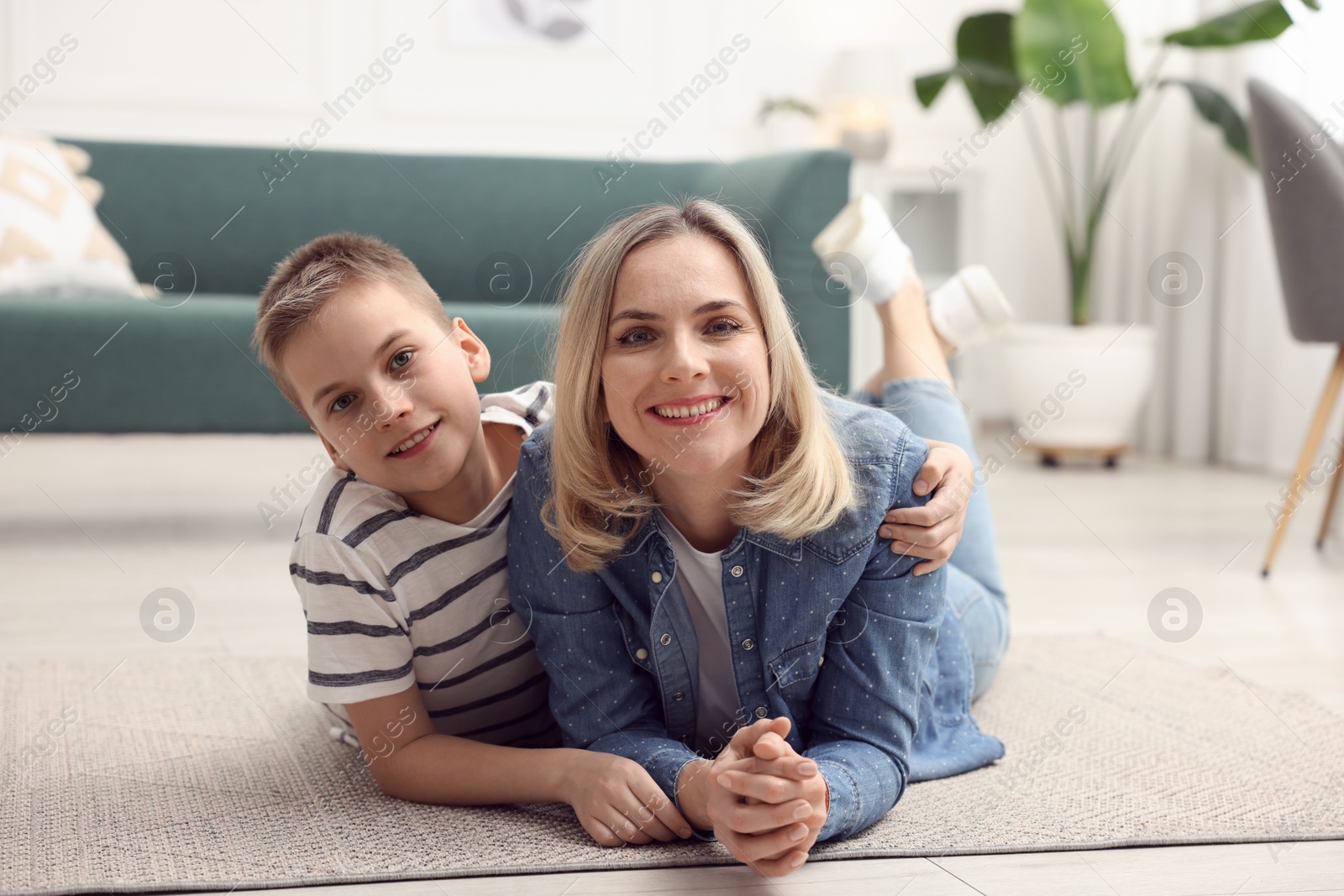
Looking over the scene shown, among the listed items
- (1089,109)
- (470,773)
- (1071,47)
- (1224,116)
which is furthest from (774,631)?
(1089,109)

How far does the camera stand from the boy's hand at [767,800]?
0.80 metres

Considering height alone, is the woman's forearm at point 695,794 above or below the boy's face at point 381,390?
below

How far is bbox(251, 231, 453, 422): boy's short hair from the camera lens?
3.31ft

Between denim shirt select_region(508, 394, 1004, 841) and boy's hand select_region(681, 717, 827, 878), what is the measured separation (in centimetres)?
10

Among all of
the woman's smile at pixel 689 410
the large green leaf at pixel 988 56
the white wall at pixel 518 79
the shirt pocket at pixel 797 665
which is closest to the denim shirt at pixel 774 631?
the shirt pocket at pixel 797 665

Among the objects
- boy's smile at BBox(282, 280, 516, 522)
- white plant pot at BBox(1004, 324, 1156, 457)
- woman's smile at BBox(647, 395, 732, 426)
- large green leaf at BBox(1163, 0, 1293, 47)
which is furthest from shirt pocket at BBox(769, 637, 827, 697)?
white plant pot at BBox(1004, 324, 1156, 457)

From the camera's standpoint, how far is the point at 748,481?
96 cm

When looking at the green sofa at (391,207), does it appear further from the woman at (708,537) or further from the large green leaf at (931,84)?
the woman at (708,537)

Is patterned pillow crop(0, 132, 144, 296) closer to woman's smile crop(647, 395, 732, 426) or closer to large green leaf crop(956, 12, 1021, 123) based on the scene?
woman's smile crop(647, 395, 732, 426)

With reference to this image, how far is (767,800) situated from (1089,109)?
3.10 meters

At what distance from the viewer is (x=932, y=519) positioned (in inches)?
38.0

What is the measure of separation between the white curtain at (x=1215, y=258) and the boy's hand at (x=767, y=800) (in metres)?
2.53

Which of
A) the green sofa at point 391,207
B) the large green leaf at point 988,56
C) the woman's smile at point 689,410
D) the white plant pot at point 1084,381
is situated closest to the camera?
the woman's smile at point 689,410

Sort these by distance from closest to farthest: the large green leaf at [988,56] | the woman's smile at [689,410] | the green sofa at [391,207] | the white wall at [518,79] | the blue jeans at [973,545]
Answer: the woman's smile at [689,410] < the blue jeans at [973,545] < the green sofa at [391,207] < the large green leaf at [988,56] < the white wall at [518,79]
